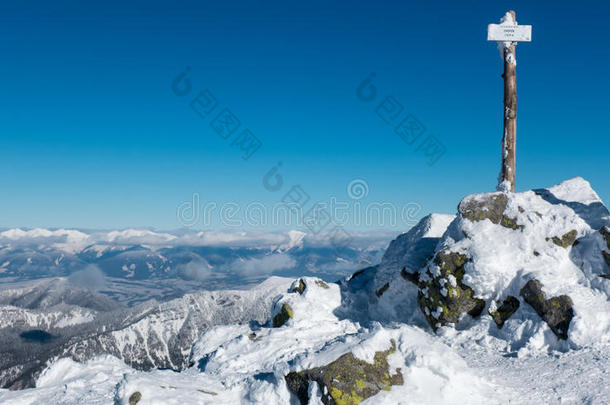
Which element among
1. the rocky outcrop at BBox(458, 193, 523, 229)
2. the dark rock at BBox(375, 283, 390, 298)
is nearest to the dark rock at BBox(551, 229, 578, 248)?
the rocky outcrop at BBox(458, 193, 523, 229)

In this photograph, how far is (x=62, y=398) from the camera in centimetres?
1526

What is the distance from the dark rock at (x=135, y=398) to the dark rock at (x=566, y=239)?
1954cm

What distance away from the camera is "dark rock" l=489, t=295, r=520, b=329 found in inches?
721

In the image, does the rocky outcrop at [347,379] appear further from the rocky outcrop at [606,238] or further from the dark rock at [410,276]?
the rocky outcrop at [606,238]

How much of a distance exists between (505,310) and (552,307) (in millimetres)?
2062

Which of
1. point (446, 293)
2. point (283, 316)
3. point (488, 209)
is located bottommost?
point (283, 316)

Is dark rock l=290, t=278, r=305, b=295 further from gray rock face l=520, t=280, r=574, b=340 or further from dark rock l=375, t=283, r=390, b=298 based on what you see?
gray rock face l=520, t=280, r=574, b=340

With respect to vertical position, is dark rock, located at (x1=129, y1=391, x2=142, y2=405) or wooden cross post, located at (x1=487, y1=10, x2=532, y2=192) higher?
wooden cross post, located at (x1=487, y1=10, x2=532, y2=192)

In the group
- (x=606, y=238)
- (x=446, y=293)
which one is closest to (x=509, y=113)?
(x=606, y=238)

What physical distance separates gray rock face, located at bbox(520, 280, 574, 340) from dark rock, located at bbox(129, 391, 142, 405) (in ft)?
51.9

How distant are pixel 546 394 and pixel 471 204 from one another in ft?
36.4

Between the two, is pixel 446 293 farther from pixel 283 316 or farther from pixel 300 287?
pixel 300 287

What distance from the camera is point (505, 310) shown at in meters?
18.5

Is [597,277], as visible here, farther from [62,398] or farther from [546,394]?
[62,398]
